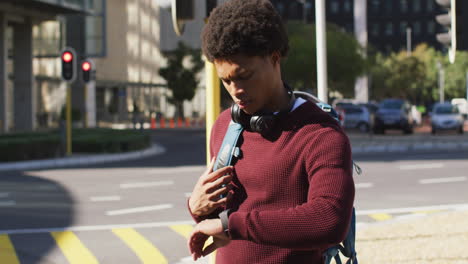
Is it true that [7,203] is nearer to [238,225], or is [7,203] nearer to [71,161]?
[71,161]

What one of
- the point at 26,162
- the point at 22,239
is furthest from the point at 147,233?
the point at 26,162

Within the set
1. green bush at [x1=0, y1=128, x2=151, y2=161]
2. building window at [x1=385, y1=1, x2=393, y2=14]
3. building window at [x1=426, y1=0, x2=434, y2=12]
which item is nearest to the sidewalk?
green bush at [x1=0, y1=128, x2=151, y2=161]

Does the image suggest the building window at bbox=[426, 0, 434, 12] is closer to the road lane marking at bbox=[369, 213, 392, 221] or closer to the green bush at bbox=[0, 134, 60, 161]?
the green bush at bbox=[0, 134, 60, 161]

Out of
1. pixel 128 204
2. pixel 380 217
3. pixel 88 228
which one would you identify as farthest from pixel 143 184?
pixel 380 217

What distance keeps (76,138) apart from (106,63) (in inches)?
1699

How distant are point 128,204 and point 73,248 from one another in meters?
3.98

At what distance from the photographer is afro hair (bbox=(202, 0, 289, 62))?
247cm

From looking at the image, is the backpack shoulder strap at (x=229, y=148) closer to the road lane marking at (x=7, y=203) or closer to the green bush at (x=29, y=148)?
the road lane marking at (x=7, y=203)

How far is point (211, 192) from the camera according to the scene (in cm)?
262

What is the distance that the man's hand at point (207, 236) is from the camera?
8.33 ft

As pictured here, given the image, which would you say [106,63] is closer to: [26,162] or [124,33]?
[124,33]

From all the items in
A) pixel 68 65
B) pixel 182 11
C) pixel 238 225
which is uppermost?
pixel 68 65

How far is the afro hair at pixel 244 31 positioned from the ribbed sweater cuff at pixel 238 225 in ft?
1.51

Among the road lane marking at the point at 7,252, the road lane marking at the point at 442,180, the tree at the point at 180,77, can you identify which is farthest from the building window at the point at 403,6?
the road lane marking at the point at 7,252
